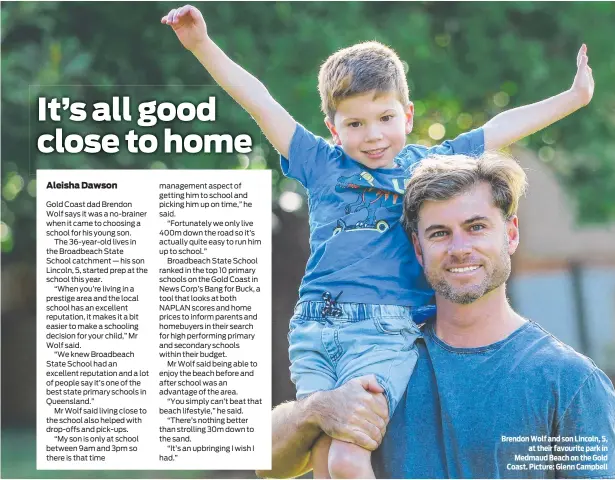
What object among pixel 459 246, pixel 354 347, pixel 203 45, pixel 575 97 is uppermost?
pixel 203 45

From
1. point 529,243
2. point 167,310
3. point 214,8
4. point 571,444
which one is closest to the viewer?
point 571,444

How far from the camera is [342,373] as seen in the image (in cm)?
208

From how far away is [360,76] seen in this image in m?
2.12

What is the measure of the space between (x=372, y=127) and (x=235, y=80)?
0.34 m

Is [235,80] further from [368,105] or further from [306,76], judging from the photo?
[306,76]

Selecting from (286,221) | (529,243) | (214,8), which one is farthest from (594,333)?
(214,8)

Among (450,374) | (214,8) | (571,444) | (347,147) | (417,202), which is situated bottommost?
(571,444)

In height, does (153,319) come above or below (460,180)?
below

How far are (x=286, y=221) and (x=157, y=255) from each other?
72.4 inches

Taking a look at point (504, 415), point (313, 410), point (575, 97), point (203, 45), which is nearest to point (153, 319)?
point (313, 410)

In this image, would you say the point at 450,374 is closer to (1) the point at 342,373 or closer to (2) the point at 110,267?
(1) the point at 342,373

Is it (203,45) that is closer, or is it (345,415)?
(345,415)

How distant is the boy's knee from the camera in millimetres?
2023

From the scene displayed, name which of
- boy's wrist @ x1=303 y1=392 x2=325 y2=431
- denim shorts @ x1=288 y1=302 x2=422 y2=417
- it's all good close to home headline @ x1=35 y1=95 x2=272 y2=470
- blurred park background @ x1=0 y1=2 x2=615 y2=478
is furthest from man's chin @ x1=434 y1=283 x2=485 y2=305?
blurred park background @ x1=0 y1=2 x2=615 y2=478
